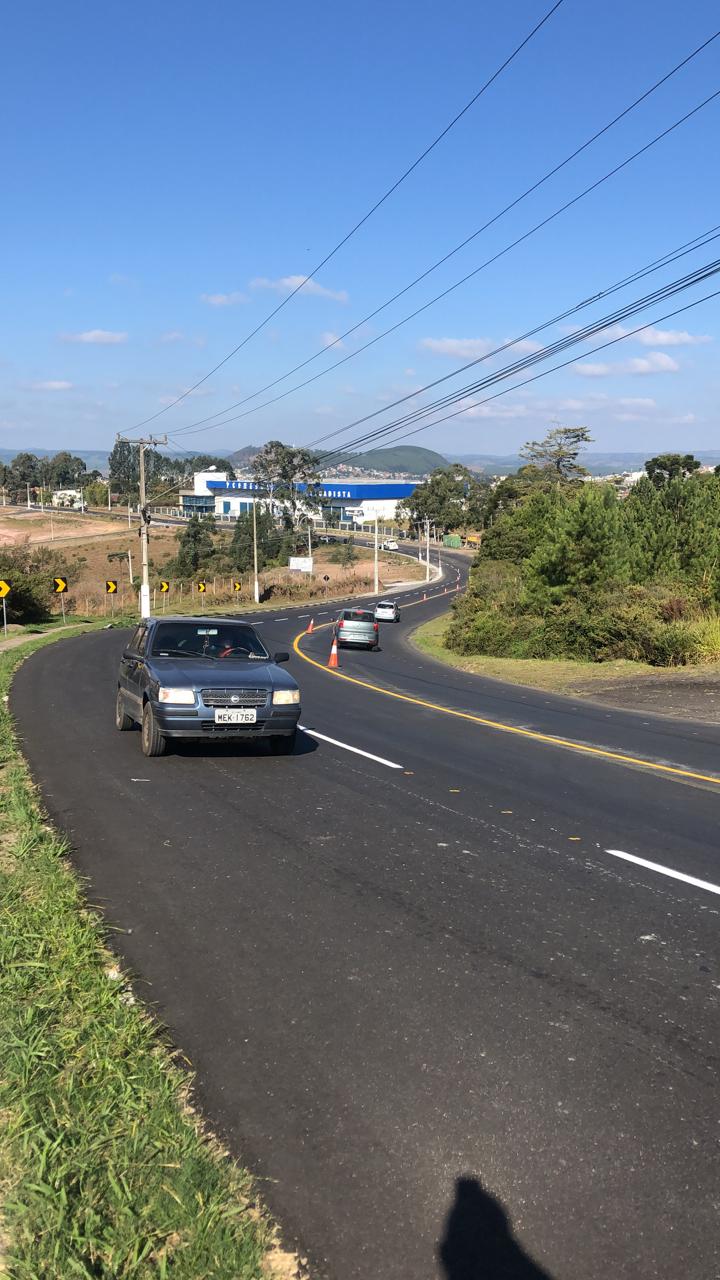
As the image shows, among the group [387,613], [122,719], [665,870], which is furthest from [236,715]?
[387,613]

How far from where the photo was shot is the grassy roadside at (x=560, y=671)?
22.8m

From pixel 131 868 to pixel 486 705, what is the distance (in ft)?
42.5

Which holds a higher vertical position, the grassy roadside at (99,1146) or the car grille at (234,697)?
the car grille at (234,697)

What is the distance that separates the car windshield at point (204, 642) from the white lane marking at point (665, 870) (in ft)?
20.1

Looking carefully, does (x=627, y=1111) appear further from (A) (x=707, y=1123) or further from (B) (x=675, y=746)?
(B) (x=675, y=746)

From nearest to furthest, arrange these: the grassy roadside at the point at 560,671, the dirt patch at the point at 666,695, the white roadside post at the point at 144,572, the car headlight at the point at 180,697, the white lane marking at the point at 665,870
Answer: the white lane marking at the point at 665,870 → the car headlight at the point at 180,697 → the dirt patch at the point at 666,695 → the grassy roadside at the point at 560,671 → the white roadside post at the point at 144,572

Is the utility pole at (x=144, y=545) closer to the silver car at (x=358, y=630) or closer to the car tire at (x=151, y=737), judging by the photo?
the silver car at (x=358, y=630)

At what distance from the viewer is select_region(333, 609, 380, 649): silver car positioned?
40719 mm

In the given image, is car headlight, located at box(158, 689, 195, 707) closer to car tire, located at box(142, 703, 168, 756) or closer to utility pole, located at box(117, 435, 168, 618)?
car tire, located at box(142, 703, 168, 756)

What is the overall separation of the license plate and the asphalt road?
0.53 m

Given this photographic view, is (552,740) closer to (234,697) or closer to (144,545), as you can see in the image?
(234,697)

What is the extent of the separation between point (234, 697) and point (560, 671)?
16.6m

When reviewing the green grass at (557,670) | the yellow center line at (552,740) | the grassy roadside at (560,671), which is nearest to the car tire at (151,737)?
the yellow center line at (552,740)

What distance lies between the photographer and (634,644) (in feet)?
85.6
